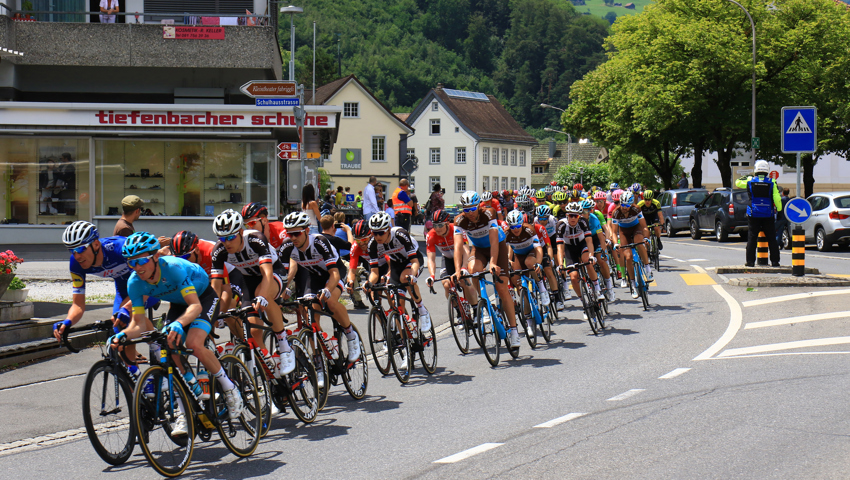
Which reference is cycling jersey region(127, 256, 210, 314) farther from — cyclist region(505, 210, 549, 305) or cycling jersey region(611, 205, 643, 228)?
cycling jersey region(611, 205, 643, 228)

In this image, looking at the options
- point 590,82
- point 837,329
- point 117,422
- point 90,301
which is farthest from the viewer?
point 590,82

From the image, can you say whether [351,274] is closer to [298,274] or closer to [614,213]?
[298,274]

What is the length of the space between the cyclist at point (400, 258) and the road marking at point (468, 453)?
308 cm

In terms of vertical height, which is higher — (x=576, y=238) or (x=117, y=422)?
(x=576, y=238)

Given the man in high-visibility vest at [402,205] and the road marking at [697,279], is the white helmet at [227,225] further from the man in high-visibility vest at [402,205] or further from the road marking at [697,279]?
the man in high-visibility vest at [402,205]

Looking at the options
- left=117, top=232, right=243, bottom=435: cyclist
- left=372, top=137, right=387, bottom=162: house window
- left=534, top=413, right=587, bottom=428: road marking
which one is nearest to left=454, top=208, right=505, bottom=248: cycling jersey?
left=534, top=413, right=587, bottom=428: road marking

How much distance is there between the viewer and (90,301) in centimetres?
1495

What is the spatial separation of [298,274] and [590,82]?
168ft

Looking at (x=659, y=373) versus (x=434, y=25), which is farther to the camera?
(x=434, y=25)

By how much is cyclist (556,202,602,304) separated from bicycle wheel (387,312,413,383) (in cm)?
408

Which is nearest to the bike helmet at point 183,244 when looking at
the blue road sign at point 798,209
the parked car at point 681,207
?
the blue road sign at point 798,209

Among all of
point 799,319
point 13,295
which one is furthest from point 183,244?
point 799,319

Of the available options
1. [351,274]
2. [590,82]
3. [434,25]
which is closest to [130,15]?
[351,274]

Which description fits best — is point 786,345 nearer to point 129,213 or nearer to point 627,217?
point 627,217
